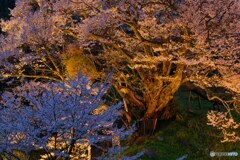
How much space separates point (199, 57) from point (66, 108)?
23.9ft

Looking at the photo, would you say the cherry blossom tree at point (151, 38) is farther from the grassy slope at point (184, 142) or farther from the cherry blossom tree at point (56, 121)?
the cherry blossom tree at point (56, 121)

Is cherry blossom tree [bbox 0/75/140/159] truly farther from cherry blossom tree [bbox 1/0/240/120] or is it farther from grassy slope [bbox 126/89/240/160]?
grassy slope [bbox 126/89/240/160]

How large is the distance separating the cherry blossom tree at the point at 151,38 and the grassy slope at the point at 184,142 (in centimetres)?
94

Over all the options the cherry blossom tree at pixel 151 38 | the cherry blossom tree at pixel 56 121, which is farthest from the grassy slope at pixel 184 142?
the cherry blossom tree at pixel 56 121

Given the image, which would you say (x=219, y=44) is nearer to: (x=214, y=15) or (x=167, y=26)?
(x=214, y=15)

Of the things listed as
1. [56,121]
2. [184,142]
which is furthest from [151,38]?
[56,121]

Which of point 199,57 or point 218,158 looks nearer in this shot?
point 199,57

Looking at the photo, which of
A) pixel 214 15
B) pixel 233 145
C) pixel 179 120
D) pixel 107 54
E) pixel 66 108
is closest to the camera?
pixel 66 108

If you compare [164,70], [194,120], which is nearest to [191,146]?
[194,120]

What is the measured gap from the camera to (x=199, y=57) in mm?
11930

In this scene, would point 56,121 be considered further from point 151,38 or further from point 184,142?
point 184,142

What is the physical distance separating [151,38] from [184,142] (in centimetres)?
470

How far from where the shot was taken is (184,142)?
47.1 feet

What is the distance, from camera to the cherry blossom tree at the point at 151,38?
38.3 feet
